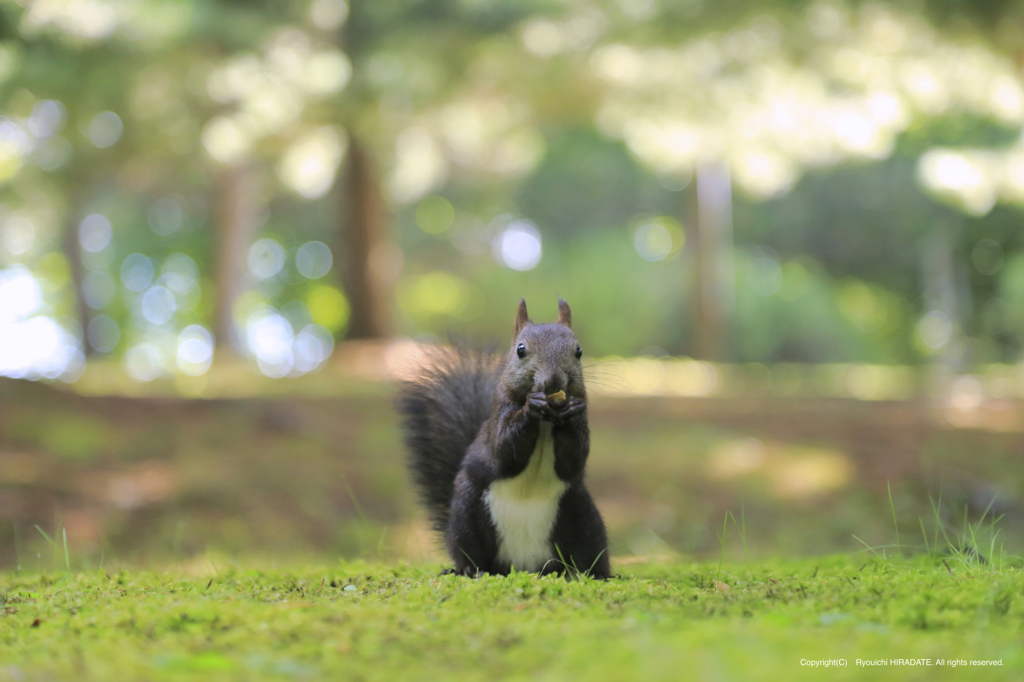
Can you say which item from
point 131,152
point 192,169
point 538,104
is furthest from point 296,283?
point 538,104

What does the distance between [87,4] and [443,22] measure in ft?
11.8

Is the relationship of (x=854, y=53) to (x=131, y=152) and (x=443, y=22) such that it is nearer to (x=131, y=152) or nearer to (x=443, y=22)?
(x=443, y=22)

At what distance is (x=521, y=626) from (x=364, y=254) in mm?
10043

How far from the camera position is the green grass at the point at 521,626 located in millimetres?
1354

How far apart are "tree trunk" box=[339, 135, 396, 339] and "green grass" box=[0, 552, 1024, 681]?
891 centimetres

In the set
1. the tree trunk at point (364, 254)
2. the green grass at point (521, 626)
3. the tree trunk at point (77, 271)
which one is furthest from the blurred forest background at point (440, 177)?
the tree trunk at point (77, 271)

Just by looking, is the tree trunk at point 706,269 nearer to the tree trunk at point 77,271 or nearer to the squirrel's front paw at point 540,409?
the squirrel's front paw at point 540,409

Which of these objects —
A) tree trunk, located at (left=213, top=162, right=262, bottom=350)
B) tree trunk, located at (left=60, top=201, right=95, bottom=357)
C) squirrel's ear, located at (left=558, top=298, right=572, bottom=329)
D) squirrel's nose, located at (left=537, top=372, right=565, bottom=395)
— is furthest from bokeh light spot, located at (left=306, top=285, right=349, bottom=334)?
→ squirrel's nose, located at (left=537, top=372, right=565, bottom=395)

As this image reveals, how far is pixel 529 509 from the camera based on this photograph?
2391mm

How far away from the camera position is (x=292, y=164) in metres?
10.5

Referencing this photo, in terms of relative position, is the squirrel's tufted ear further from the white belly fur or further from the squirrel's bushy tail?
the white belly fur

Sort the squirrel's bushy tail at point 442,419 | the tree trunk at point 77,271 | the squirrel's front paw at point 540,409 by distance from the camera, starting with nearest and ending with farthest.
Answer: the squirrel's front paw at point 540,409 → the squirrel's bushy tail at point 442,419 → the tree trunk at point 77,271

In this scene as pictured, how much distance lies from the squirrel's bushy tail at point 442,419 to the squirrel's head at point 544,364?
1.35 ft

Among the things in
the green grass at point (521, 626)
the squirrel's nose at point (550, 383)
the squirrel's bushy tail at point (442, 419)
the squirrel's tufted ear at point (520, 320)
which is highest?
the squirrel's tufted ear at point (520, 320)
